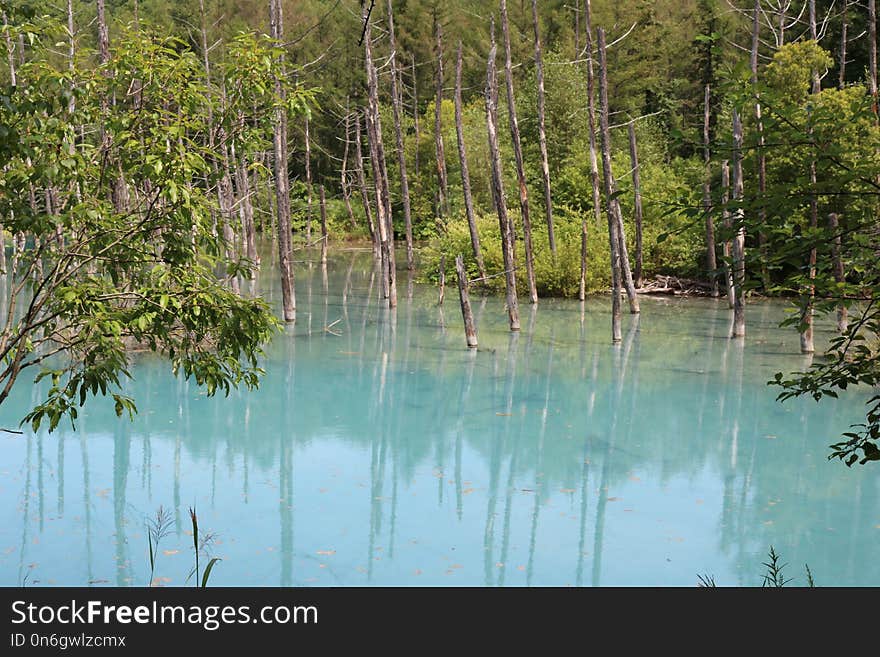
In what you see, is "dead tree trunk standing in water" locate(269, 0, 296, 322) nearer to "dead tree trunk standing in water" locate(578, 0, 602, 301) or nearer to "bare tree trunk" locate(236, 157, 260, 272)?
"dead tree trunk standing in water" locate(578, 0, 602, 301)

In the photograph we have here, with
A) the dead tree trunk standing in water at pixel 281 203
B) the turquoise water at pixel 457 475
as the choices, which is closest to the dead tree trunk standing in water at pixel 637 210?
the turquoise water at pixel 457 475

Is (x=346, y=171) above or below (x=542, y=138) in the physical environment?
below

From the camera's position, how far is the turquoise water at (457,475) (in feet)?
27.9

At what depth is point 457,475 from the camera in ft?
36.9

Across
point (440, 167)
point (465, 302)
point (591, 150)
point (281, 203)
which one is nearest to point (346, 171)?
point (440, 167)

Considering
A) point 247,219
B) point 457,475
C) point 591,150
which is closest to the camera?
point 457,475

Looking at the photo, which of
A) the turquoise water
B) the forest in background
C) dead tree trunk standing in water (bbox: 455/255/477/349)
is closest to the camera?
the forest in background

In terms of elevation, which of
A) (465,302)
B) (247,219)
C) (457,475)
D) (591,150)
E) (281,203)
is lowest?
(457,475)

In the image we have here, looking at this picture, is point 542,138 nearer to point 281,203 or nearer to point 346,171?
point 281,203

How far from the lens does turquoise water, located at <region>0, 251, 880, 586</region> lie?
8500mm

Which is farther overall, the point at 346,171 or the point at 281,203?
the point at 346,171

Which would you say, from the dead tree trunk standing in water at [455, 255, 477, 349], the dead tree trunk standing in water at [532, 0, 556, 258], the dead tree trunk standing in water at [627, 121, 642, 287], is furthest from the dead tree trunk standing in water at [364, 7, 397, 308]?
the dead tree trunk standing in water at [627, 121, 642, 287]

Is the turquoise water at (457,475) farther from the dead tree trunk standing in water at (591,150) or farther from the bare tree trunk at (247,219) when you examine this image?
the bare tree trunk at (247,219)

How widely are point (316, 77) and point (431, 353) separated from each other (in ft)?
124
